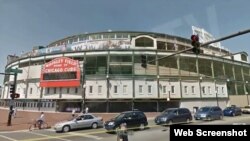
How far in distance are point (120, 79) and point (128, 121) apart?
22479 mm

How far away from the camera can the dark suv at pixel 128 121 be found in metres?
20.0

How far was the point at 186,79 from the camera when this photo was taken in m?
46.8

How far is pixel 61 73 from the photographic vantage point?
44625mm

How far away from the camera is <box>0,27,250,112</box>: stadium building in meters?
42.7

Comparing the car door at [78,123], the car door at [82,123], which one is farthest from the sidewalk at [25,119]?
the car door at [82,123]

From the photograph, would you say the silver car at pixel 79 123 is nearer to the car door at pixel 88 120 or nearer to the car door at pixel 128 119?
the car door at pixel 88 120

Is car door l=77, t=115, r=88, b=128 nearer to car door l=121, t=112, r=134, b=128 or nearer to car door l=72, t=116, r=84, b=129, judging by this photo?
car door l=72, t=116, r=84, b=129

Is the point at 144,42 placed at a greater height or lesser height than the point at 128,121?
greater

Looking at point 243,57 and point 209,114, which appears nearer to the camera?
point 209,114

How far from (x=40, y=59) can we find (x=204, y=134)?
48.4m

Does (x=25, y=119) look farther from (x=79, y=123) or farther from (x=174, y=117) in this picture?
(x=174, y=117)

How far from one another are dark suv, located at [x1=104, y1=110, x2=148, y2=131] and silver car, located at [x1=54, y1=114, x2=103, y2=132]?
3066mm

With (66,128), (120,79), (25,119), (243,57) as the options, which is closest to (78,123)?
(66,128)

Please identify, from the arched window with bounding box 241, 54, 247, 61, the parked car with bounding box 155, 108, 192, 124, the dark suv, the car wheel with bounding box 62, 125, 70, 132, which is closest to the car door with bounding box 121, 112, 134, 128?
the dark suv
